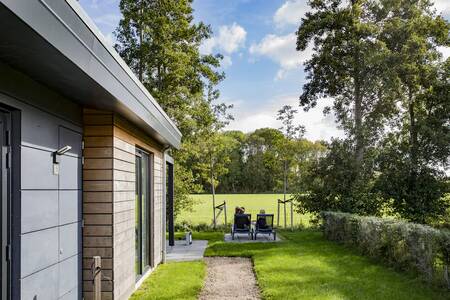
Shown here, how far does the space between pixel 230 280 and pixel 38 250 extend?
4550 mm

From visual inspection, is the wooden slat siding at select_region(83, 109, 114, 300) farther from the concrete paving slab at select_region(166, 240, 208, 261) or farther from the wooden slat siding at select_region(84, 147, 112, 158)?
the concrete paving slab at select_region(166, 240, 208, 261)

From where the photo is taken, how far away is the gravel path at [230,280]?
22.0ft

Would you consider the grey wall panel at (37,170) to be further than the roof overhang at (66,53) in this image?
Yes

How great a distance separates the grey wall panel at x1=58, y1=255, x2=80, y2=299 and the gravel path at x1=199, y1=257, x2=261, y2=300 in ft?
7.29

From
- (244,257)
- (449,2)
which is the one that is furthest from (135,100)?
(449,2)

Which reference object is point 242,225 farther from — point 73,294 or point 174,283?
point 73,294

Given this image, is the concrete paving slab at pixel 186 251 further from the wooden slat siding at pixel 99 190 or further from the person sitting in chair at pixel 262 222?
the wooden slat siding at pixel 99 190

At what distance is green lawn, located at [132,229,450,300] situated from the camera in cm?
655

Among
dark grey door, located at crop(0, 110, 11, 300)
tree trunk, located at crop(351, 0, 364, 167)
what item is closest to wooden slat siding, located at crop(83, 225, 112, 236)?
dark grey door, located at crop(0, 110, 11, 300)

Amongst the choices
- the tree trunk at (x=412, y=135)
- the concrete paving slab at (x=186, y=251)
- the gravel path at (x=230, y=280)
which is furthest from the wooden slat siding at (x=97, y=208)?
the tree trunk at (x=412, y=135)

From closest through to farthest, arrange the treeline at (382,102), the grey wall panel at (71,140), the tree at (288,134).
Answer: the grey wall panel at (71,140)
the treeline at (382,102)
the tree at (288,134)

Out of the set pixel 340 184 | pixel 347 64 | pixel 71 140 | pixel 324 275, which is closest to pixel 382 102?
pixel 347 64

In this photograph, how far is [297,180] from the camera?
1741 centimetres

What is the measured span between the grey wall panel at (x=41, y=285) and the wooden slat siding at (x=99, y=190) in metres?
1.00
